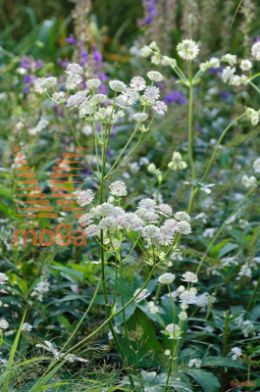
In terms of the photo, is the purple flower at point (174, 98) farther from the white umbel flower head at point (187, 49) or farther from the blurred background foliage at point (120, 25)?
the white umbel flower head at point (187, 49)

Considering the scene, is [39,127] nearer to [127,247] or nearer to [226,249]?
[127,247]

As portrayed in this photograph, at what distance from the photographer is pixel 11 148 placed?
3.30 meters

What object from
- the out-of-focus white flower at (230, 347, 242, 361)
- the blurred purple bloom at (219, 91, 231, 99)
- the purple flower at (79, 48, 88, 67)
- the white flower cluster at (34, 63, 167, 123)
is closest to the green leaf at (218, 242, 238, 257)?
the out-of-focus white flower at (230, 347, 242, 361)

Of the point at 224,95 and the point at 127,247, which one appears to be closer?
the point at 127,247

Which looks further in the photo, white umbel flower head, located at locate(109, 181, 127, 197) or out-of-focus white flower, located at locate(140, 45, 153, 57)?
out-of-focus white flower, located at locate(140, 45, 153, 57)

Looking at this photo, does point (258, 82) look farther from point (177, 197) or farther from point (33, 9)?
point (33, 9)

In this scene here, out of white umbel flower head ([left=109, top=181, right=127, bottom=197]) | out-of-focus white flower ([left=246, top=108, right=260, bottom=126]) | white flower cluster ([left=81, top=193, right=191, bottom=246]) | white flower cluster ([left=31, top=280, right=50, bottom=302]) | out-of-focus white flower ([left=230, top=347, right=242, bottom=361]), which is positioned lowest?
out-of-focus white flower ([left=230, top=347, right=242, bottom=361])

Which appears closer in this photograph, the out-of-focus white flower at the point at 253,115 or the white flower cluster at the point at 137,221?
the white flower cluster at the point at 137,221

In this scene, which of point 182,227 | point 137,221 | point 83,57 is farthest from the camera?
point 83,57

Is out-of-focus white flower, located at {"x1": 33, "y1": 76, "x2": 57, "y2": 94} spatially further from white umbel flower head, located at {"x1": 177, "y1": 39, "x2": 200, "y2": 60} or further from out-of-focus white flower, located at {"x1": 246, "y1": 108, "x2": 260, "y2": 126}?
out-of-focus white flower, located at {"x1": 246, "y1": 108, "x2": 260, "y2": 126}

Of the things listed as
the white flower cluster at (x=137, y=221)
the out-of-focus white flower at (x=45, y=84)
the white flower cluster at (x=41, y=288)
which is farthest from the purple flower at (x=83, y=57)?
the white flower cluster at (x=137, y=221)

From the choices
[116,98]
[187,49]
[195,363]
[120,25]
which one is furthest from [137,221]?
[120,25]

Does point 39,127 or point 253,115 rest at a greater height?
point 39,127

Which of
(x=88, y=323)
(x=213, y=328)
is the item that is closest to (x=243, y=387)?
(x=213, y=328)
